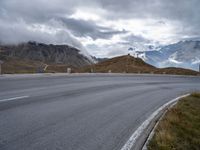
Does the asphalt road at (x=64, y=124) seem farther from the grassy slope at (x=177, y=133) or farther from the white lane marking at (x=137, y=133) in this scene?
the grassy slope at (x=177, y=133)

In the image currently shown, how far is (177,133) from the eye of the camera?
715 centimetres

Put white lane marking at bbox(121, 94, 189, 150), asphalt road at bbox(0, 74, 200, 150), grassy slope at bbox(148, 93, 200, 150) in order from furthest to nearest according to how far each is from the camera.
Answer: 1. grassy slope at bbox(148, 93, 200, 150)
2. white lane marking at bbox(121, 94, 189, 150)
3. asphalt road at bbox(0, 74, 200, 150)

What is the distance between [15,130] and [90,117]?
2421mm

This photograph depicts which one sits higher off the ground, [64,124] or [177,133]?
[64,124]

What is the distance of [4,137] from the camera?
562 centimetres

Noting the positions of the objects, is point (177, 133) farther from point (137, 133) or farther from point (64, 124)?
point (64, 124)

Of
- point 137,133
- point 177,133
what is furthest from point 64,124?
point 177,133

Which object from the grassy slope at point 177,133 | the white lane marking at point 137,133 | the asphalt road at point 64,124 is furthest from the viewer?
the grassy slope at point 177,133

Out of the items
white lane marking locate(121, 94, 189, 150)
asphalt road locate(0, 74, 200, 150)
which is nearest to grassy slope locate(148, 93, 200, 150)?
white lane marking locate(121, 94, 189, 150)

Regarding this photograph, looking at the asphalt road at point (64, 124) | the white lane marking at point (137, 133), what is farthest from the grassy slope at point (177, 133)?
the asphalt road at point (64, 124)

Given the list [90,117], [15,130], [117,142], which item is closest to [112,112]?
[90,117]

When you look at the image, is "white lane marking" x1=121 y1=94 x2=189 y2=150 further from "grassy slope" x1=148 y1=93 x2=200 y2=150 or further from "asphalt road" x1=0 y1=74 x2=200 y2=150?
"grassy slope" x1=148 y1=93 x2=200 y2=150

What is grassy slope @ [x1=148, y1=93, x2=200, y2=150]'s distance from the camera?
6.01 metres

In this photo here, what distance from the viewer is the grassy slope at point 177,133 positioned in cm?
601
